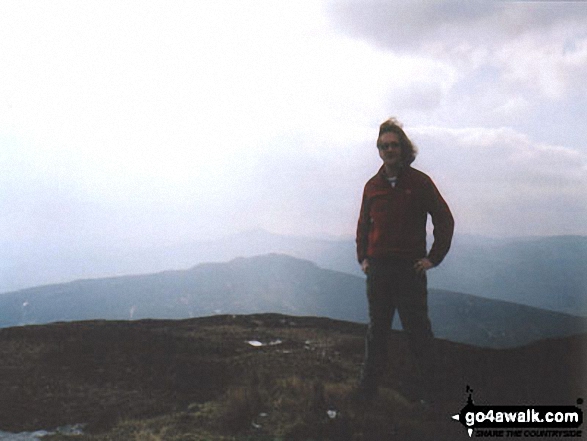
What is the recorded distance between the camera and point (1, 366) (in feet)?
31.1

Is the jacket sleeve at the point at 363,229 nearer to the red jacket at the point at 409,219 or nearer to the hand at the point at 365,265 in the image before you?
the hand at the point at 365,265

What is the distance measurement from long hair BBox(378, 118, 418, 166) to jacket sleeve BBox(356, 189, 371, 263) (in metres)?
0.81

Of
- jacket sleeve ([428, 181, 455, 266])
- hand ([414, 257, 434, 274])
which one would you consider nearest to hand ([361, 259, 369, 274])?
hand ([414, 257, 434, 274])

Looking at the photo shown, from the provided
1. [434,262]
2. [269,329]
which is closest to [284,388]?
[434,262]

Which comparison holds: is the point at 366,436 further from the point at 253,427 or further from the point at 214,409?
the point at 214,409

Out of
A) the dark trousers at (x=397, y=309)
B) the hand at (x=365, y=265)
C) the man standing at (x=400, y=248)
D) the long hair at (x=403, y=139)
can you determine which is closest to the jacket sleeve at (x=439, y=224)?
the man standing at (x=400, y=248)

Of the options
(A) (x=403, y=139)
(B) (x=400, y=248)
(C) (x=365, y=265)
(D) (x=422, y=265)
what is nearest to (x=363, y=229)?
(C) (x=365, y=265)

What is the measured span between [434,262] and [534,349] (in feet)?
19.5

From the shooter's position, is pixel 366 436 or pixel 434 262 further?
pixel 434 262

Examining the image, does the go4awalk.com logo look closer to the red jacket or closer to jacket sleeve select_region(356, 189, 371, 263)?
the red jacket

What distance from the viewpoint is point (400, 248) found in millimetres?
6684

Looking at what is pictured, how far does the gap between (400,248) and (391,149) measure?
143cm

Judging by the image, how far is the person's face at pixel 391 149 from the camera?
6.82 meters

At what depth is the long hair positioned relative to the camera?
6941 mm
